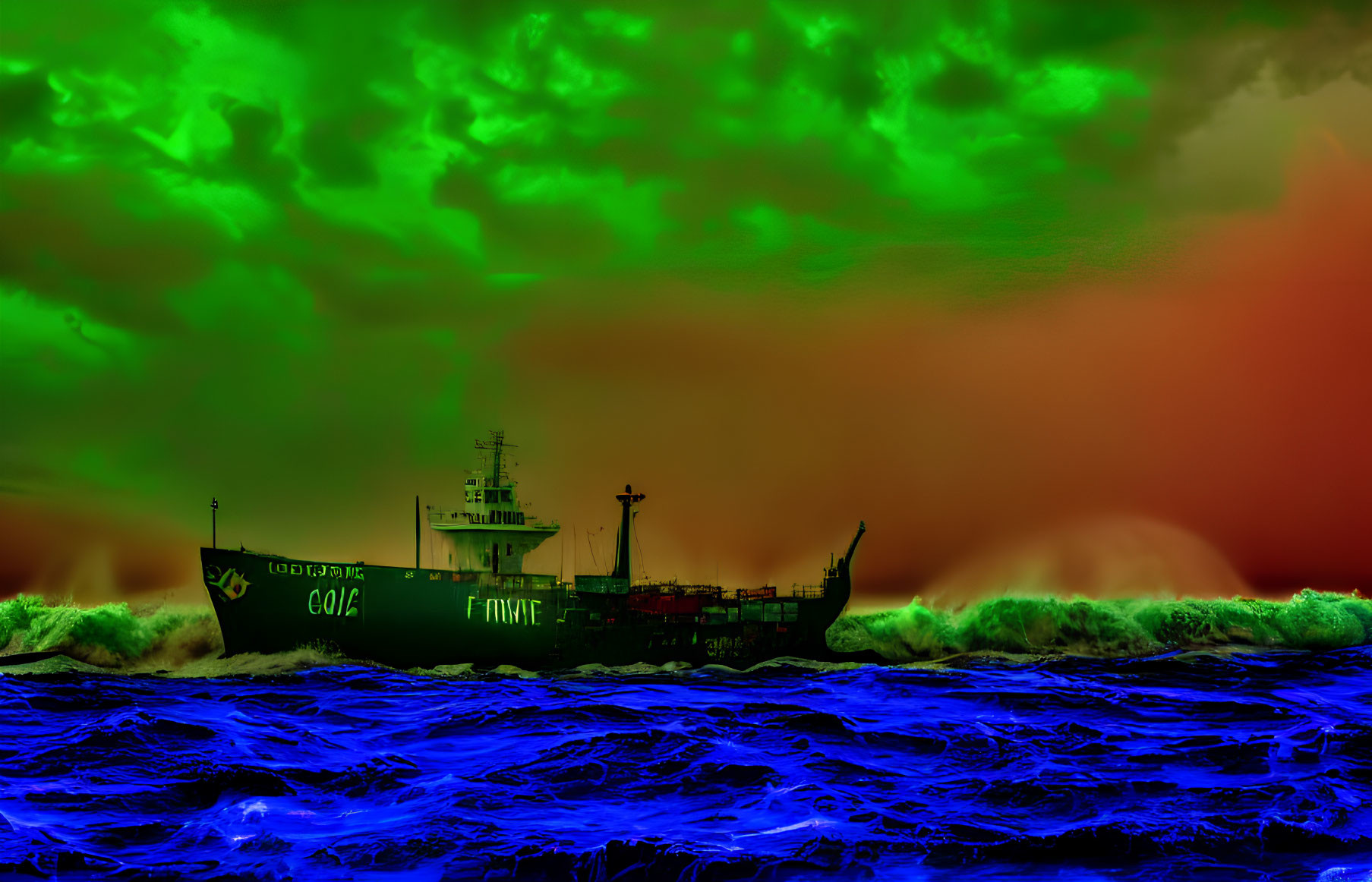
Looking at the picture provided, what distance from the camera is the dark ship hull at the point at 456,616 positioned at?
5856 centimetres

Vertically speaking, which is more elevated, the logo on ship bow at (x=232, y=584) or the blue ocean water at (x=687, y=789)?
the logo on ship bow at (x=232, y=584)

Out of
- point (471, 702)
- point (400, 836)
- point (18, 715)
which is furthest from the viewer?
point (471, 702)

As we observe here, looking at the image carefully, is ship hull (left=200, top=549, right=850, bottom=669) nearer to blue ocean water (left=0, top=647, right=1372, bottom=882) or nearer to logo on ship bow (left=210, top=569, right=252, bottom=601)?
logo on ship bow (left=210, top=569, right=252, bottom=601)

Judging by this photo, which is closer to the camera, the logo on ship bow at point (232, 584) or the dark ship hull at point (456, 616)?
the dark ship hull at point (456, 616)

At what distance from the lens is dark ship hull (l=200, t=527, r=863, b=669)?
5856cm

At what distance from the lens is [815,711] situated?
31.0 m

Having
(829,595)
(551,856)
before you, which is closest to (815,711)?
(551,856)

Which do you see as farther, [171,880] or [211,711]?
[211,711]

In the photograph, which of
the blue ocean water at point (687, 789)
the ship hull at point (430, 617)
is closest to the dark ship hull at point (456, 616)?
the ship hull at point (430, 617)

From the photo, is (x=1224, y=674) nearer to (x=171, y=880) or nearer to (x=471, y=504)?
(x=471, y=504)

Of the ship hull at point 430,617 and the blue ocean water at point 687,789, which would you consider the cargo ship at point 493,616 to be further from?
the blue ocean water at point 687,789

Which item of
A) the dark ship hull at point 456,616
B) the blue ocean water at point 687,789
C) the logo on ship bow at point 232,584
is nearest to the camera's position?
the blue ocean water at point 687,789

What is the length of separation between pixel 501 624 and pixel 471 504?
14772 millimetres

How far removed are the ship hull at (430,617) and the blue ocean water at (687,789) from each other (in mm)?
23771
